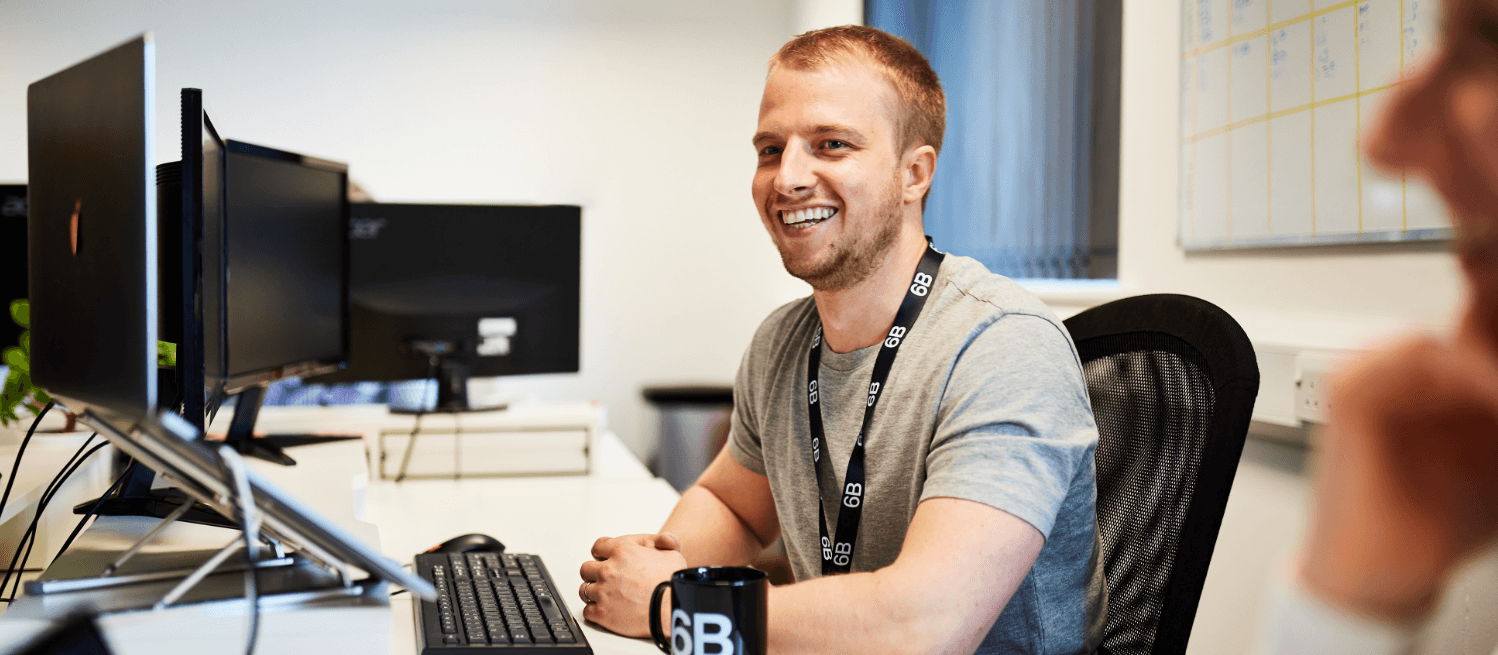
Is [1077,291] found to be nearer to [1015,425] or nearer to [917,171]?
[917,171]

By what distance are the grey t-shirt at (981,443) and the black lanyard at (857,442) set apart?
11mm

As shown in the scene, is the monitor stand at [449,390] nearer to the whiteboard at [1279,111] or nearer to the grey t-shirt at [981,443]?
the grey t-shirt at [981,443]

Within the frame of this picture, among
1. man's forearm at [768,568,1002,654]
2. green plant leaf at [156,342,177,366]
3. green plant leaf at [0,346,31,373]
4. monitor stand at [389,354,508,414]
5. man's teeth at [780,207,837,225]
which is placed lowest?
man's forearm at [768,568,1002,654]

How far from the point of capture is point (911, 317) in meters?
1.10

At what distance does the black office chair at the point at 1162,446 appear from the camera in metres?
0.87

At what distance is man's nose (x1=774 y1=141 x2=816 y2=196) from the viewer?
117cm

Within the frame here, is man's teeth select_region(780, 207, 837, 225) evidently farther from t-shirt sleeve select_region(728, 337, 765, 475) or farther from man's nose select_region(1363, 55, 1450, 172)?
man's nose select_region(1363, 55, 1450, 172)

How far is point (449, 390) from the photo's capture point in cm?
227

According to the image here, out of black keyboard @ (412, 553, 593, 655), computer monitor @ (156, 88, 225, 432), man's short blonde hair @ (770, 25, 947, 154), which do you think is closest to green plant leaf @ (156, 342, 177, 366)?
computer monitor @ (156, 88, 225, 432)

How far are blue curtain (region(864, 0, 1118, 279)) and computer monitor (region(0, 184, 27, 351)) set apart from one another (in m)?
2.00

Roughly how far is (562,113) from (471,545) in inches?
103

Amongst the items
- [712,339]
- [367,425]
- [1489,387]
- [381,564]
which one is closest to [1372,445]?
[1489,387]

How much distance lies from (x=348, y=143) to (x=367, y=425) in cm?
174

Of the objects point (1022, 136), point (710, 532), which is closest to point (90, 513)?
point (710, 532)
